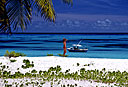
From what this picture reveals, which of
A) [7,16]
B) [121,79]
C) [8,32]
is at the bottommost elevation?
[121,79]

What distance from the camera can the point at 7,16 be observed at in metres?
9.76

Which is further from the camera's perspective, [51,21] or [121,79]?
[51,21]

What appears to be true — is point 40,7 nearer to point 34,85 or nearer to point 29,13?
point 29,13

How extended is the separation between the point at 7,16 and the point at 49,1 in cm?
212

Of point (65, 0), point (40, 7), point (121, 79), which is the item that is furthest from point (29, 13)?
point (121, 79)

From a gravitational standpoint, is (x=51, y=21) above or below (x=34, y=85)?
above

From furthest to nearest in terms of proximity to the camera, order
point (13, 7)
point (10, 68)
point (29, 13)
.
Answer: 1. point (10, 68)
2. point (29, 13)
3. point (13, 7)

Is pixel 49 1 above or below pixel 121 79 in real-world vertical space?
above

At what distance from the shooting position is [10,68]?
1273 centimetres

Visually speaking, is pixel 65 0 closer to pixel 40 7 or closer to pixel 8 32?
pixel 40 7

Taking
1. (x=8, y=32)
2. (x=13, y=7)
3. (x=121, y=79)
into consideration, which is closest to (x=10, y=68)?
(x=8, y=32)

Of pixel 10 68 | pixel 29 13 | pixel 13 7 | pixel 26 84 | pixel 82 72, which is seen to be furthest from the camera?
pixel 10 68

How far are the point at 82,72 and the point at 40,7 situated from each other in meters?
3.66

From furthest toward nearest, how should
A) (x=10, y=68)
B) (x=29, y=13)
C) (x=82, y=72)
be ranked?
(x=10, y=68) → (x=82, y=72) → (x=29, y=13)
